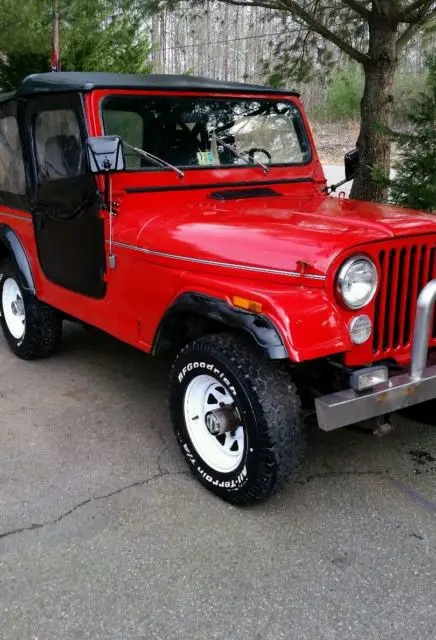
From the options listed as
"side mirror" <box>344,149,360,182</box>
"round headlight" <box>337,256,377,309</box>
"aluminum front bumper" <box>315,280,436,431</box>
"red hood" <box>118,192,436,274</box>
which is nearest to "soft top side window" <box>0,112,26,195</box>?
"red hood" <box>118,192,436,274</box>

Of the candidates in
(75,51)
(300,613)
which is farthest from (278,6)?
(75,51)

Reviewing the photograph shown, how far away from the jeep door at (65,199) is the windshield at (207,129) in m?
0.28

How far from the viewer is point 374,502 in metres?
2.92

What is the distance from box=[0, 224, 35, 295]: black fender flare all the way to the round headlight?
270cm

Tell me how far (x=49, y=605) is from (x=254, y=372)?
1211 millimetres

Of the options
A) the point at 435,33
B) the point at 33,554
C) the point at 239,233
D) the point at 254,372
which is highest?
the point at 435,33

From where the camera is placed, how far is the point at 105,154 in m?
A: 3.13

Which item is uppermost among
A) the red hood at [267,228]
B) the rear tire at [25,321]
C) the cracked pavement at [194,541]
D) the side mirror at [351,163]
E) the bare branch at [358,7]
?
the bare branch at [358,7]

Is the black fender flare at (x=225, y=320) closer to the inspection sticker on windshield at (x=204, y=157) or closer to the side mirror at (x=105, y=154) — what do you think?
the side mirror at (x=105, y=154)

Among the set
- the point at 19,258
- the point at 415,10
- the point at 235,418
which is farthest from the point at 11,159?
the point at 415,10

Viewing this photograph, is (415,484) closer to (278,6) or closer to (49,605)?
(49,605)

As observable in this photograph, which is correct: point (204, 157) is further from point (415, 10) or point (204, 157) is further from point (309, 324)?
point (415, 10)

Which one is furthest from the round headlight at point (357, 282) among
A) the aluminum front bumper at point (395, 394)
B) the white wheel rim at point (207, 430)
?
the white wheel rim at point (207, 430)

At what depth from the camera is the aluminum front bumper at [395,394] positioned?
2453 millimetres
